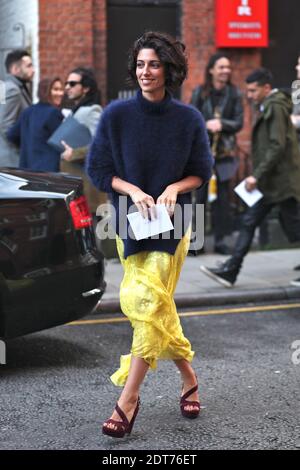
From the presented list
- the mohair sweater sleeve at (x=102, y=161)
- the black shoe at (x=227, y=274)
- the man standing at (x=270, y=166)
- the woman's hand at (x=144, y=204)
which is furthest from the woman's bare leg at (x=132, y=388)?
the black shoe at (x=227, y=274)

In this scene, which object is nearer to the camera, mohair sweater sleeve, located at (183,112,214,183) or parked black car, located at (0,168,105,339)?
mohair sweater sleeve, located at (183,112,214,183)

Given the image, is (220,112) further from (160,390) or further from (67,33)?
(160,390)

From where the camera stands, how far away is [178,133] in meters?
4.64

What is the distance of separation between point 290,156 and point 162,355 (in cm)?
427

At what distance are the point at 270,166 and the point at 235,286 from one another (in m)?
1.19

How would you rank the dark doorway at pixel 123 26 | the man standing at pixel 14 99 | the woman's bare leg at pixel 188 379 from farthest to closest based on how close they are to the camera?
the dark doorway at pixel 123 26 → the man standing at pixel 14 99 → the woman's bare leg at pixel 188 379

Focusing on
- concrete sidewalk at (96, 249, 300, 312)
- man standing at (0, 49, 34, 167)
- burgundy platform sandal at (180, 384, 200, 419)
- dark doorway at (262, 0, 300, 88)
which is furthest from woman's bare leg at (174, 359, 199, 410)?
dark doorway at (262, 0, 300, 88)

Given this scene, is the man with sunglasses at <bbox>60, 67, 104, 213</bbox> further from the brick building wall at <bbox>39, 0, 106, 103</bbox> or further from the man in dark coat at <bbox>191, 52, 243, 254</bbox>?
the brick building wall at <bbox>39, 0, 106, 103</bbox>

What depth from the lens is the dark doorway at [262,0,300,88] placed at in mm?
12609

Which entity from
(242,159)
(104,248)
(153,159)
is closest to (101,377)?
(153,159)

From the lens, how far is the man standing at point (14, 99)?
892 cm

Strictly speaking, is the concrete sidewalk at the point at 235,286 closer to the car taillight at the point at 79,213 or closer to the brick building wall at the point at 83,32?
the car taillight at the point at 79,213

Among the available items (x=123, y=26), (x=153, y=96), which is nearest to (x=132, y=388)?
(x=153, y=96)

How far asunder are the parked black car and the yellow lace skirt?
111 cm
